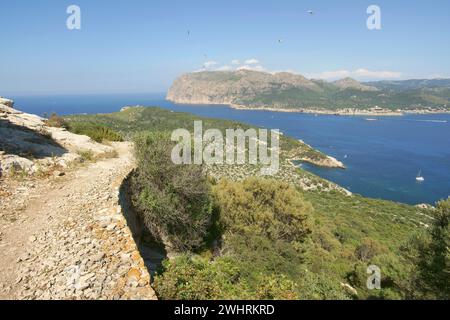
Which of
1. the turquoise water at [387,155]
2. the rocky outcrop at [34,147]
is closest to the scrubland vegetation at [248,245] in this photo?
the rocky outcrop at [34,147]

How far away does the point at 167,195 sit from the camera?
11992 millimetres

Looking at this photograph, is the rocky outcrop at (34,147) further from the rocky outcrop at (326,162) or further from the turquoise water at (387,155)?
the rocky outcrop at (326,162)

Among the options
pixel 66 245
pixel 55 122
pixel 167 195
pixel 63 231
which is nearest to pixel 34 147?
pixel 167 195

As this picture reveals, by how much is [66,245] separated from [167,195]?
522 cm

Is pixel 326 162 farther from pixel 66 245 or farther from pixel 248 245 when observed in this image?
pixel 66 245

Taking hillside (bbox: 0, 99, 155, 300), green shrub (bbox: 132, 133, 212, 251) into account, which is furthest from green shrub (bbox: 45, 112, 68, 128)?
green shrub (bbox: 132, 133, 212, 251)

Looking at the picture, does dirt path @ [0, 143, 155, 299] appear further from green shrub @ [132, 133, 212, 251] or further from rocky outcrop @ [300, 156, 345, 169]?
rocky outcrop @ [300, 156, 345, 169]

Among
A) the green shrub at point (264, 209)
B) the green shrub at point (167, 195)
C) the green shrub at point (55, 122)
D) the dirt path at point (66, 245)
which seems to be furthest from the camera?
the green shrub at point (55, 122)

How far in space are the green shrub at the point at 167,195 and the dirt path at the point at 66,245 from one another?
5.37 feet

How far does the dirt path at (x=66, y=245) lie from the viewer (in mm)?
5793

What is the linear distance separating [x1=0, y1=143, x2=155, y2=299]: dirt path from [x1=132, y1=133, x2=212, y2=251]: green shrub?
5.37 ft

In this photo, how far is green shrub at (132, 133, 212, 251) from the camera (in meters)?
11.7

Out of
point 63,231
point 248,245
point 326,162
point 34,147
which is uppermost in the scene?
point 34,147
